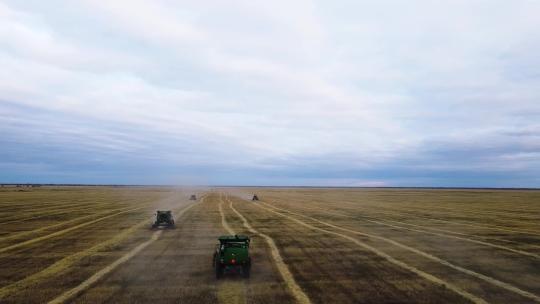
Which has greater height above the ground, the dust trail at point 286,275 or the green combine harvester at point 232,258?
the green combine harvester at point 232,258

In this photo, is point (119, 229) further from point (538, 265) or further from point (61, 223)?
point (538, 265)

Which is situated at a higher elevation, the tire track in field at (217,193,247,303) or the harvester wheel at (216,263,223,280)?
the harvester wheel at (216,263,223,280)

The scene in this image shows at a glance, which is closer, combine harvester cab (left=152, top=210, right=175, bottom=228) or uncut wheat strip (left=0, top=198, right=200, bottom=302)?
uncut wheat strip (left=0, top=198, right=200, bottom=302)

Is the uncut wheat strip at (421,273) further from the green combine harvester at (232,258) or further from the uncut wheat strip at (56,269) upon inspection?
the uncut wheat strip at (56,269)

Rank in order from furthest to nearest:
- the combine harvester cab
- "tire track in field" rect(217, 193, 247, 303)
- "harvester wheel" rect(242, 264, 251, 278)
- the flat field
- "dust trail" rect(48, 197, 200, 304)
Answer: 1. the combine harvester cab
2. "harvester wheel" rect(242, 264, 251, 278)
3. the flat field
4. "dust trail" rect(48, 197, 200, 304)
5. "tire track in field" rect(217, 193, 247, 303)

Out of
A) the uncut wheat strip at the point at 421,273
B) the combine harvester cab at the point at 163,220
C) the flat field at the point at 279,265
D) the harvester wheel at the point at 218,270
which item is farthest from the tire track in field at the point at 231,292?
the combine harvester cab at the point at 163,220

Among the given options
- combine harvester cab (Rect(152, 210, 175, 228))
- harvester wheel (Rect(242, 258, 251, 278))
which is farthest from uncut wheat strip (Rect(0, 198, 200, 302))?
harvester wheel (Rect(242, 258, 251, 278))

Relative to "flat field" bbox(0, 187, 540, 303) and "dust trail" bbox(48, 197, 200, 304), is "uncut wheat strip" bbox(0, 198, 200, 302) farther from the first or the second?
"dust trail" bbox(48, 197, 200, 304)

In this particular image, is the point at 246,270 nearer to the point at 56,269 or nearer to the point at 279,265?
the point at 279,265

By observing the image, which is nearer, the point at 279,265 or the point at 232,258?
the point at 232,258

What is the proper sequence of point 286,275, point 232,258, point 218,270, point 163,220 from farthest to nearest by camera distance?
point 163,220 → point 286,275 → point 218,270 → point 232,258

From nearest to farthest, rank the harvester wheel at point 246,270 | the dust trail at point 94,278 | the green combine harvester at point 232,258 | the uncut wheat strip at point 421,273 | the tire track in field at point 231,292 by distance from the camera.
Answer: the tire track in field at point 231,292
the dust trail at point 94,278
the uncut wheat strip at point 421,273
the green combine harvester at point 232,258
the harvester wheel at point 246,270

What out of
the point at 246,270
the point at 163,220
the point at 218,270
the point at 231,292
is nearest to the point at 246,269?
the point at 246,270
